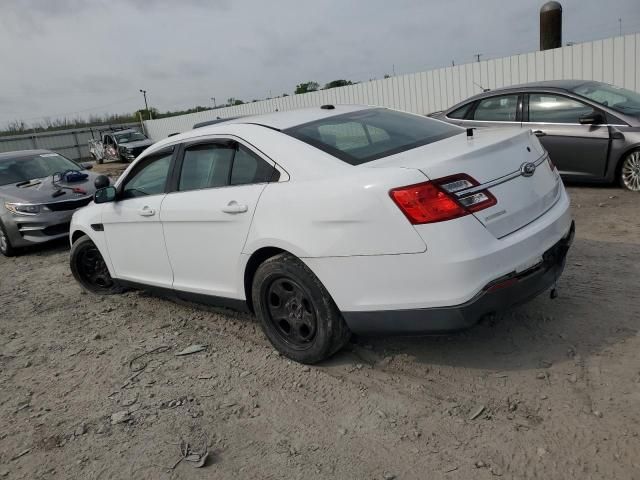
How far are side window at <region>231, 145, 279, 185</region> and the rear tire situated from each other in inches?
239

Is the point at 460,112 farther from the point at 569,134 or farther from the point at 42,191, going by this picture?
the point at 42,191

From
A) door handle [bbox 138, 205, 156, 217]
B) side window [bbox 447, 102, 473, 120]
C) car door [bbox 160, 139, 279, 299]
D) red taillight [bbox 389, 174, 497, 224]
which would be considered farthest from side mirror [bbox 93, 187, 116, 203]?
side window [bbox 447, 102, 473, 120]

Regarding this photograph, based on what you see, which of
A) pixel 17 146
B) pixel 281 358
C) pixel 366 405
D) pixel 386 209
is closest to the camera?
pixel 386 209

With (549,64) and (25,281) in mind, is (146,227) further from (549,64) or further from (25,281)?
(549,64)

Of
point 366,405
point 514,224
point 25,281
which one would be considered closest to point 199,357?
point 366,405

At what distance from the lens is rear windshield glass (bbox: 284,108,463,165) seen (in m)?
3.34

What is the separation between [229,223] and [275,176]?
0.48 m

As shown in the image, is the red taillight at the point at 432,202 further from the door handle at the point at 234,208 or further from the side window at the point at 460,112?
the side window at the point at 460,112

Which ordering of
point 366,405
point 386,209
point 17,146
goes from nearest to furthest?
point 386,209
point 366,405
point 17,146

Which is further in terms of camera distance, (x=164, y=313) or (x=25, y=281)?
(x=25, y=281)

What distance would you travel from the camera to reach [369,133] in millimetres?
3666

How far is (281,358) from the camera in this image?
12.1 ft

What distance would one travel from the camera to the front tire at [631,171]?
6.89 meters

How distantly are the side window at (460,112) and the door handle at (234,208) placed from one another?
234 inches
